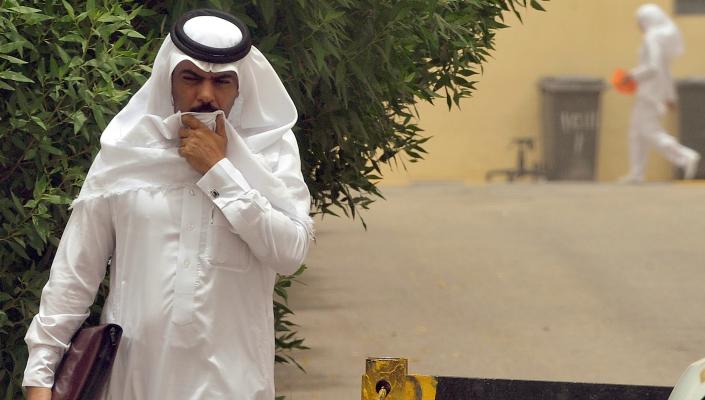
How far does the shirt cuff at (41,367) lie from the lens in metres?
3.40

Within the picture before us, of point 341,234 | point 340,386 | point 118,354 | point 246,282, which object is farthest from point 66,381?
point 341,234

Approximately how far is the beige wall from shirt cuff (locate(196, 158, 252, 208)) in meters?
15.1

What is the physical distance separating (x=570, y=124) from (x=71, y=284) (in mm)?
15549

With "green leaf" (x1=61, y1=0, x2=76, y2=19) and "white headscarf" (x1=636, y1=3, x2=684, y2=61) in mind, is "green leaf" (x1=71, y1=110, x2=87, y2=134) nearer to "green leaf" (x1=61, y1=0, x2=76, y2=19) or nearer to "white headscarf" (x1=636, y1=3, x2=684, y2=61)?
"green leaf" (x1=61, y1=0, x2=76, y2=19)

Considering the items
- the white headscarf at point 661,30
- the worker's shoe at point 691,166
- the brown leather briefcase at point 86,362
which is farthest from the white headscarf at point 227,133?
the worker's shoe at point 691,166

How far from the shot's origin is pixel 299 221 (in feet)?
11.5

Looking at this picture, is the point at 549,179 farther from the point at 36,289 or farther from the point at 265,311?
the point at 265,311

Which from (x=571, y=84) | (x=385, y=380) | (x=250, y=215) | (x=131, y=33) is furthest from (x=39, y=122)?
(x=571, y=84)

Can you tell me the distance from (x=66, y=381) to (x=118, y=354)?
0.44 feet

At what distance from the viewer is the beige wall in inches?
734

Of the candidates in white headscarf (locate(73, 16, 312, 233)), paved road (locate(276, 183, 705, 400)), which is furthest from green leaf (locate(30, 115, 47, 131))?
paved road (locate(276, 183, 705, 400))

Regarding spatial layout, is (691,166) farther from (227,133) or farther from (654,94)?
(227,133)

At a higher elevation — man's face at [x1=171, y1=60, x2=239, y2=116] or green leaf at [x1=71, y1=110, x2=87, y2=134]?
man's face at [x1=171, y1=60, x2=239, y2=116]

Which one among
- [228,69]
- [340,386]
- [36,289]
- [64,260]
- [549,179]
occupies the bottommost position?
[549,179]
